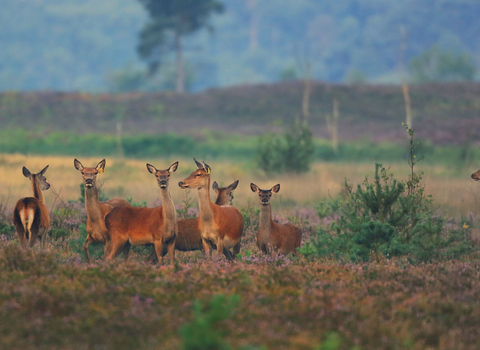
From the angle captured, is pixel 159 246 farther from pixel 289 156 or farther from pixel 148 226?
pixel 289 156

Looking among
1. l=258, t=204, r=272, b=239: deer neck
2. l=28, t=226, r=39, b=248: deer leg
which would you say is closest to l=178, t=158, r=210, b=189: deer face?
l=258, t=204, r=272, b=239: deer neck

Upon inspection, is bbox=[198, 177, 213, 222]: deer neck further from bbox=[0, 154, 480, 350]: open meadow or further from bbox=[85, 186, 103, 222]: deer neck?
bbox=[85, 186, 103, 222]: deer neck

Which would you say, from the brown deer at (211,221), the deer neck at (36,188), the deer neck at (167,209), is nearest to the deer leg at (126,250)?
the deer neck at (167,209)

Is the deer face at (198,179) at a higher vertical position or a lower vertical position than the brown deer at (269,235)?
higher

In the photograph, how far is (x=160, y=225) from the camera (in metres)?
11.8

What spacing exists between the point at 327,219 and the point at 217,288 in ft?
31.5

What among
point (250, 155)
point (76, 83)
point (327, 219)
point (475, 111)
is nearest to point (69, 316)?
point (327, 219)

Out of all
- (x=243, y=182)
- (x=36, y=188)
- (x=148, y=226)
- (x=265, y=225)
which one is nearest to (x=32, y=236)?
(x=36, y=188)

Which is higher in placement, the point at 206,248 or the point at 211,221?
the point at 211,221

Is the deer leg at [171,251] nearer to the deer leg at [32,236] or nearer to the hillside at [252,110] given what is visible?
the deer leg at [32,236]

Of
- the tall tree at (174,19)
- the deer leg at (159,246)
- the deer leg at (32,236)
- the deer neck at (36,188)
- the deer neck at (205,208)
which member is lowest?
the deer leg at (159,246)

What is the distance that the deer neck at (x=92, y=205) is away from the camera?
1222 cm

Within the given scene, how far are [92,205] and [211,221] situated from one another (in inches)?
81.7

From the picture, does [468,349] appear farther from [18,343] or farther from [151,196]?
[151,196]
